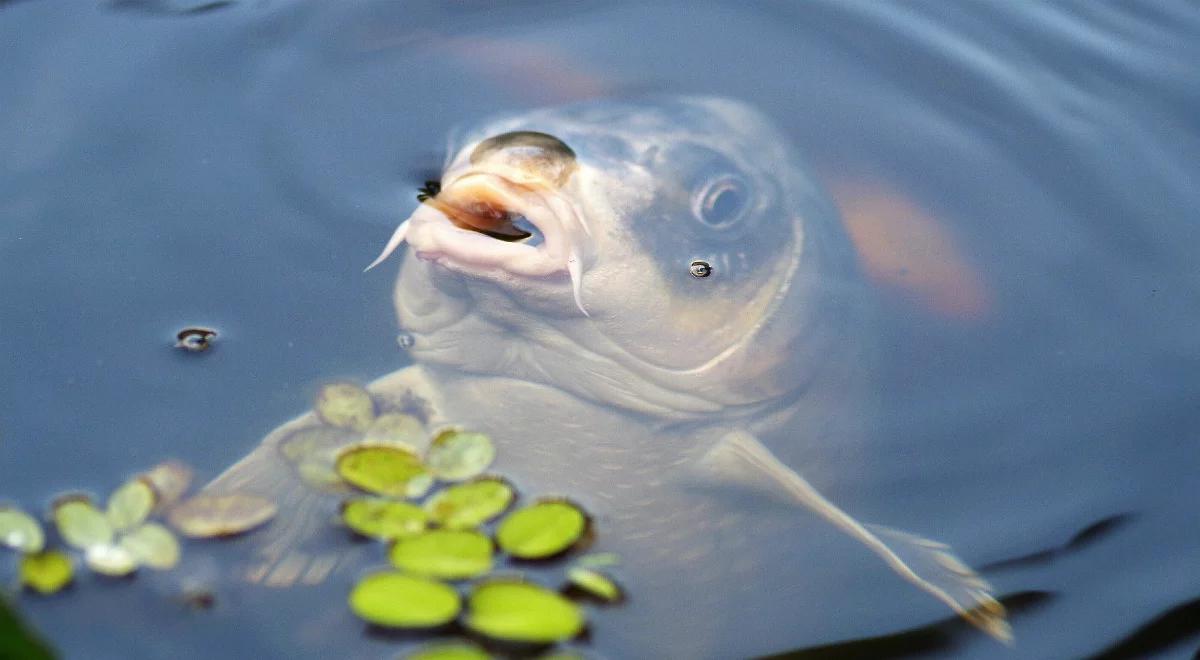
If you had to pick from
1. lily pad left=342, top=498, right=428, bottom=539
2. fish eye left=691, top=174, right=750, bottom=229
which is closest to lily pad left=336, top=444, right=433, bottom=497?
lily pad left=342, top=498, right=428, bottom=539

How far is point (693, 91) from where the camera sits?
13.2 feet

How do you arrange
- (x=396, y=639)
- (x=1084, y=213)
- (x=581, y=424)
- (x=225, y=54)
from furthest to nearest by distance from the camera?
(x=225, y=54) → (x=1084, y=213) → (x=581, y=424) → (x=396, y=639)

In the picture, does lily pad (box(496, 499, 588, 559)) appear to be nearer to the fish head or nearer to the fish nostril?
the fish head

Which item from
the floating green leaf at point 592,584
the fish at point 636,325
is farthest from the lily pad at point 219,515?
the floating green leaf at point 592,584

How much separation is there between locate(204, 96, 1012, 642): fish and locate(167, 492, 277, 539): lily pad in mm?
164

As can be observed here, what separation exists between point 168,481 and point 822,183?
213 centimetres

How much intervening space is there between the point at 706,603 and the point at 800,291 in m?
0.85

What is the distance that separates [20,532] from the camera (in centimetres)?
233

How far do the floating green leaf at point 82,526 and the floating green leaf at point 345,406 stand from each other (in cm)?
53

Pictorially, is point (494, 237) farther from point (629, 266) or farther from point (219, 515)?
point (219, 515)

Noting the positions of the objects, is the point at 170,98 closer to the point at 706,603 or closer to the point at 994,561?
the point at 706,603

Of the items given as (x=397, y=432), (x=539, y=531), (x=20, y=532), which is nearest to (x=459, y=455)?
(x=397, y=432)

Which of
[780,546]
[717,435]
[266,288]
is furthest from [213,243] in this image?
[780,546]

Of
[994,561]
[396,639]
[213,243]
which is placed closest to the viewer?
[396,639]
